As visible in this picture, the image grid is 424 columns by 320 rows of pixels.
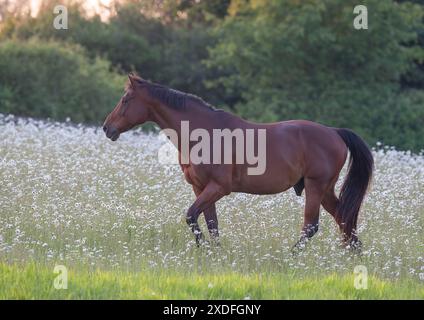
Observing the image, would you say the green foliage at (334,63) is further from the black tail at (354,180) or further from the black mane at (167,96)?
the black mane at (167,96)

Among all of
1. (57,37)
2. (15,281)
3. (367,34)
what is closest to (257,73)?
(367,34)

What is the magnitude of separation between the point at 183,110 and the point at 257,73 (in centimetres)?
2015

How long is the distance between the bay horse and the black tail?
12mm

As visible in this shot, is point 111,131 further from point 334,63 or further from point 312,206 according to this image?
point 334,63

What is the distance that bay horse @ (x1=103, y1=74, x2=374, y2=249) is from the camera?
31.4 feet

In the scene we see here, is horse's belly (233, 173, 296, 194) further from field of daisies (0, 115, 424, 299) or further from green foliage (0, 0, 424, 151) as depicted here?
green foliage (0, 0, 424, 151)

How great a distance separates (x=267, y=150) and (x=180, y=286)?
285cm

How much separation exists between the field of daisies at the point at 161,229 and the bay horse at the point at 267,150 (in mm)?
445

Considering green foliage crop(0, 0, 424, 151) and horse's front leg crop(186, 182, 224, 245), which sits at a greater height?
green foliage crop(0, 0, 424, 151)

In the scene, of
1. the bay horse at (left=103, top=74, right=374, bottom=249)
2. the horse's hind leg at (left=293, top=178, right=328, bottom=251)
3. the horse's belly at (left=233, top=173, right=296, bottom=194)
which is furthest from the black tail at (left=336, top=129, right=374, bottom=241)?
the horse's belly at (left=233, top=173, right=296, bottom=194)

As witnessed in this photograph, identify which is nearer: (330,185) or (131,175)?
(330,185)

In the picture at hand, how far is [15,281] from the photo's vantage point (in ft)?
23.8

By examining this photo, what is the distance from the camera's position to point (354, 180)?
10.0 meters
